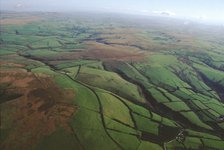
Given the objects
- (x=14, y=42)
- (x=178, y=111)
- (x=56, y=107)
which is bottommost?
(x=14, y=42)

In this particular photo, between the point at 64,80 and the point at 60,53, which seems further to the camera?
the point at 60,53

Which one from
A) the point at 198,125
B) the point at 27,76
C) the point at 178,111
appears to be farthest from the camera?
the point at 27,76

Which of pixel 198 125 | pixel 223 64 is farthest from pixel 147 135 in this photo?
pixel 223 64

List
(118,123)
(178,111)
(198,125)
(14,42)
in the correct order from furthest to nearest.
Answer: (14,42), (178,111), (198,125), (118,123)

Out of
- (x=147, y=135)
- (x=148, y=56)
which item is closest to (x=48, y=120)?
(x=147, y=135)

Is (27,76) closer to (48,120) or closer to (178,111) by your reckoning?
(48,120)

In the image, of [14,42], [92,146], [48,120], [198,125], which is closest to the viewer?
[92,146]

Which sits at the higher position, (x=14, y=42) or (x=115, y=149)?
(x=115, y=149)

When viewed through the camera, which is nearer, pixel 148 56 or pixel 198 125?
pixel 198 125

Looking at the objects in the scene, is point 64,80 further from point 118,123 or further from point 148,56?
point 148,56
